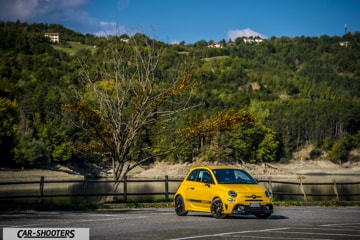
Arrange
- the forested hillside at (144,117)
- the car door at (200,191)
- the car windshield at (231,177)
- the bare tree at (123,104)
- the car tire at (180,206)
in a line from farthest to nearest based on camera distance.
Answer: the forested hillside at (144,117), the bare tree at (123,104), the car tire at (180,206), the car windshield at (231,177), the car door at (200,191)

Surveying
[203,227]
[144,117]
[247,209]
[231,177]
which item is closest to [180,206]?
[231,177]

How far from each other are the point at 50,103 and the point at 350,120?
90.9m

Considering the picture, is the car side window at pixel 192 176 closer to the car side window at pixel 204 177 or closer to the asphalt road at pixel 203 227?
the car side window at pixel 204 177

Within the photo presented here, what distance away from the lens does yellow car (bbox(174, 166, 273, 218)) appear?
18.5 meters

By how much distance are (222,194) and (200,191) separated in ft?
3.84

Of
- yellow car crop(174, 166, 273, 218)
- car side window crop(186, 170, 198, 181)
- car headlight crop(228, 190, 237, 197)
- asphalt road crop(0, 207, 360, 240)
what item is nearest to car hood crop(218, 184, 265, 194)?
yellow car crop(174, 166, 273, 218)

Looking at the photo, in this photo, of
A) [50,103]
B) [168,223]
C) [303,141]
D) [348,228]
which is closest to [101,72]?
[168,223]

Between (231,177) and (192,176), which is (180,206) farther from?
(231,177)

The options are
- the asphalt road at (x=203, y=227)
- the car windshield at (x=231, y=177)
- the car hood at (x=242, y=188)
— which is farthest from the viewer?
the car windshield at (x=231, y=177)

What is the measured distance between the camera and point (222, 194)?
1869cm

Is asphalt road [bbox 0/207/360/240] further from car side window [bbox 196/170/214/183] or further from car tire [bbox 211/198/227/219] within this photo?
car side window [bbox 196/170/214/183]

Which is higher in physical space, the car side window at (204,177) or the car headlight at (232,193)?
the car side window at (204,177)

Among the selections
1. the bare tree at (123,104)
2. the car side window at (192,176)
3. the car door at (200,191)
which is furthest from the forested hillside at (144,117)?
the car door at (200,191)

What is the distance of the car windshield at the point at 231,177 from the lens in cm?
1950
